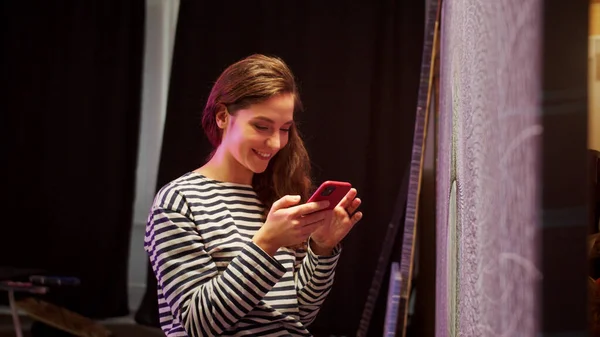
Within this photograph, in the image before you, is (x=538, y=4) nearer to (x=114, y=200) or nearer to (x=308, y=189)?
(x=308, y=189)

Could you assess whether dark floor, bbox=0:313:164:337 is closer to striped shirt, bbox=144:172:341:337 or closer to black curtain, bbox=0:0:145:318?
black curtain, bbox=0:0:145:318

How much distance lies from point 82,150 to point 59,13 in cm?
86

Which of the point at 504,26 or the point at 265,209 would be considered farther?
the point at 265,209

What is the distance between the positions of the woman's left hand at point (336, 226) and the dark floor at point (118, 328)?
3027mm

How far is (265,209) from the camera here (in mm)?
1390

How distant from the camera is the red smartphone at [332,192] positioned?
1.24 metres

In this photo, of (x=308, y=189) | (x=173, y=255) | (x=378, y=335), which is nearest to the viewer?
(x=173, y=255)

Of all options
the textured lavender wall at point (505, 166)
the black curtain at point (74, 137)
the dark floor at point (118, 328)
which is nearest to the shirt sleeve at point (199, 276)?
the textured lavender wall at point (505, 166)

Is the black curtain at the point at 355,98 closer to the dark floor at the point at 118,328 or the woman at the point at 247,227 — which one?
the dark floor at the point at 118,328

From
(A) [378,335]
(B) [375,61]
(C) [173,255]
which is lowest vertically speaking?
(A) [378,335]

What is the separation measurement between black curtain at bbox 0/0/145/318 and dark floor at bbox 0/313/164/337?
9 cm

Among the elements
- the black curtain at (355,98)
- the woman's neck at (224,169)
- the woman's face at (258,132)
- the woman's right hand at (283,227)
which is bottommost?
the woman's right hand at (283,227)

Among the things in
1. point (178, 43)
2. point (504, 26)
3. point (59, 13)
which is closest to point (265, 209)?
point (504, 26)

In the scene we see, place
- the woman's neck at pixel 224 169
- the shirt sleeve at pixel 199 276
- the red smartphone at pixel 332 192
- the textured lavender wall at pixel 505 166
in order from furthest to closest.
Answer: the woman's neck at pixel 224 169, the red smartphone at pixel 332 192, the shirt sleeve at pixel 199 276, the textured lavender wall at pixel 505 166
